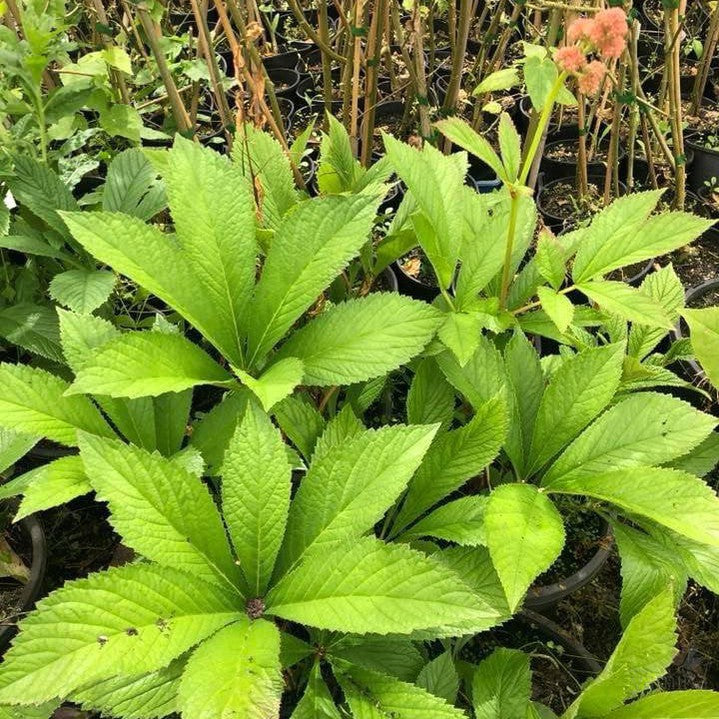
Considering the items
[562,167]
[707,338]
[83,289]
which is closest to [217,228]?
[83,289]

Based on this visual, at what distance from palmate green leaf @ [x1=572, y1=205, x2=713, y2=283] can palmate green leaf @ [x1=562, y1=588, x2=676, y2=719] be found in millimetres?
549

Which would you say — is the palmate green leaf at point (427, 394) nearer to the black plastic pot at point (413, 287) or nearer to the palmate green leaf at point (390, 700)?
the palmate green leaf at point (390, 700)

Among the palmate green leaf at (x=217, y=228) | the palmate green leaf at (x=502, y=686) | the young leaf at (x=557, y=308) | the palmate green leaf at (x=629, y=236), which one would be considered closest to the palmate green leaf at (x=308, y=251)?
the palmate green leaf at (x=217, y=228)

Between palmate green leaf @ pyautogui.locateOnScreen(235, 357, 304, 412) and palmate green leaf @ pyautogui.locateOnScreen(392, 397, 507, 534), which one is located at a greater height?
palmate green leaf @ pyautogui.locateOnScreen(235, 357, 304, 412)

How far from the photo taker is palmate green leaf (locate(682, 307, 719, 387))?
3.71ft

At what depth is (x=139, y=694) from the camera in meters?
0.92

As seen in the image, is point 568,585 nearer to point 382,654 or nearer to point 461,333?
point 382,654

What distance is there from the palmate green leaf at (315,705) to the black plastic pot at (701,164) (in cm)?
255

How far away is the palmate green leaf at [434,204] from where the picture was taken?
117 cm

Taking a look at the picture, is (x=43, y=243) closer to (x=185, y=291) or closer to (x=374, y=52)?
(x=185, y=291)

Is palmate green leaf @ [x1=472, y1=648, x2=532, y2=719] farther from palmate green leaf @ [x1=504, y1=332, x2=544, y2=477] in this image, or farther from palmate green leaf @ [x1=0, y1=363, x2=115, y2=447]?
palmate green leaf @ [x1=0, y1=363, x2=115, y2=447]

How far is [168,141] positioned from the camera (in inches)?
96.7

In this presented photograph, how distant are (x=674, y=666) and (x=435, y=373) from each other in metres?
0.91

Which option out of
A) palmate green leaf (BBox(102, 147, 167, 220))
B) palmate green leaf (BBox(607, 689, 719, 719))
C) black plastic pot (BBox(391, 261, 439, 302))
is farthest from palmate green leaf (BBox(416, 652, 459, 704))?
black plastic pot (BBox(391, 261, 439, 302))
